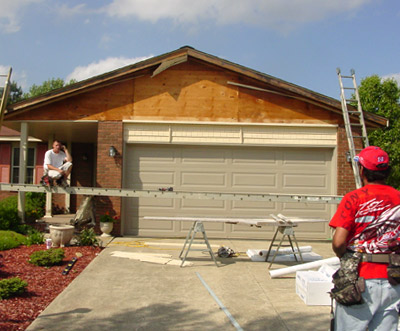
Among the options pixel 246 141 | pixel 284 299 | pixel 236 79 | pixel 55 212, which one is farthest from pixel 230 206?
pixel 55 212

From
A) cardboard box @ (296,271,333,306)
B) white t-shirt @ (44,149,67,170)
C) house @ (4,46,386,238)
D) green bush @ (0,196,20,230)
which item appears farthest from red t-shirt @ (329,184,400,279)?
green bush @ (0,196,20,230)

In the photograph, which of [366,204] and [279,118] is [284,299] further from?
[279,118]

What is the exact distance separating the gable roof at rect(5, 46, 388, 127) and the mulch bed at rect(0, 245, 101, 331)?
12.1 ft

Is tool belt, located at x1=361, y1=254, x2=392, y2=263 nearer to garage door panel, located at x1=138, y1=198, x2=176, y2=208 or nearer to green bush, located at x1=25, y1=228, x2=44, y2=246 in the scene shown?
green bush, located at x1=25, y1=228, x2=44, y2=246

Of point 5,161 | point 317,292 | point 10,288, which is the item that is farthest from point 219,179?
point 5,161

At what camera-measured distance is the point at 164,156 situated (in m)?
10.8

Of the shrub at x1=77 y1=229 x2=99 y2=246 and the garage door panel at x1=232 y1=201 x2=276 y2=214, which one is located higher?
the garage door panel at x1=232 y1=201 x2=276 y2=214

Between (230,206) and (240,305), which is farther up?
(230,206)

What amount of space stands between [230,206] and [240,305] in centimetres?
557

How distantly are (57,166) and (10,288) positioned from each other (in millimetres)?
4416

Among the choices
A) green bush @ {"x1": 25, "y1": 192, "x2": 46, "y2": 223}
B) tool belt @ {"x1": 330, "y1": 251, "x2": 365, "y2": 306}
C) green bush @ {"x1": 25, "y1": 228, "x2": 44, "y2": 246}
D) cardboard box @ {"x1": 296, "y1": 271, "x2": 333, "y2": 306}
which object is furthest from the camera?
green bush @ {"x1": 25, "y1": 192, "x2": 46, "y2": 223}

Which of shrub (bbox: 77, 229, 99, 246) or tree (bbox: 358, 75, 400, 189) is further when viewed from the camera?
tree (bbox: 358, 75, 400, 189)

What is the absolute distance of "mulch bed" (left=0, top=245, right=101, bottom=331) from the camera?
4680mm

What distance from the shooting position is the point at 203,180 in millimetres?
10711
